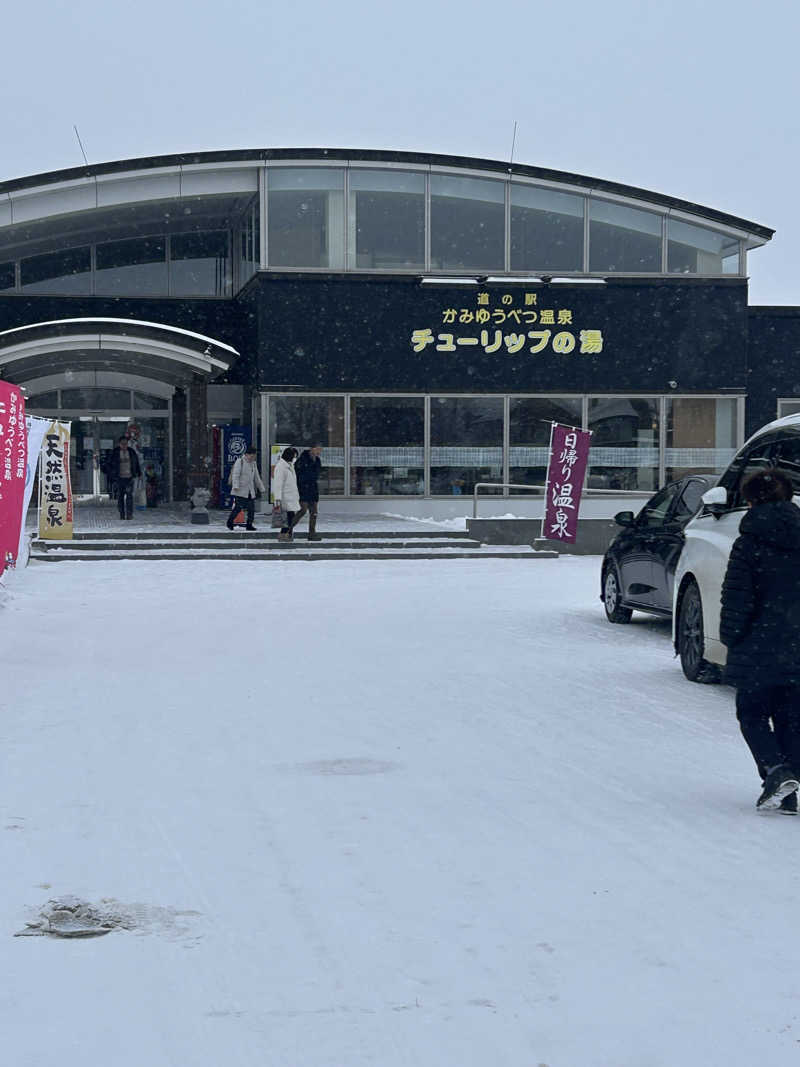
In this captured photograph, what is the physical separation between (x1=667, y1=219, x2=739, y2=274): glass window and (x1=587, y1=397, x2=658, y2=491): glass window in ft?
9.51

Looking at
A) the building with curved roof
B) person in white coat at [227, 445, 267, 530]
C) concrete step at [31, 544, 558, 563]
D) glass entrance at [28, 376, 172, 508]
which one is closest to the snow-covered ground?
concrete step at [31, 544, 558, 563]

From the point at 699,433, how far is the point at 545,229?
518 centimetres

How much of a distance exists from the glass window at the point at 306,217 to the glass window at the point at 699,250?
6835 mm

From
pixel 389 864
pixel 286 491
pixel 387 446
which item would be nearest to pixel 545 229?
pixel 387 446

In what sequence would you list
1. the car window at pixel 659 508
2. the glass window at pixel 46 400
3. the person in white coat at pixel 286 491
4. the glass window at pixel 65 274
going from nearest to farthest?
the car window at pixel 659 508, the person in white coat at pixel 286 491, the glass window at pixel 65 274, the glass window at pixel 46 400

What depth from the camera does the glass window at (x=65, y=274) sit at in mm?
30328

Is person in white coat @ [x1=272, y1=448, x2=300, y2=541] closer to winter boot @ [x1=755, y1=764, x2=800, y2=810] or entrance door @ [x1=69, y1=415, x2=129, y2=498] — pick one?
entrance door @ [x1=69, y1=415, x2=129, y2=498]

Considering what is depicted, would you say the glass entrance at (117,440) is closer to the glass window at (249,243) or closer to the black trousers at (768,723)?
the glass window at (249,243)

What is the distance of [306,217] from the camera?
89.9 feet

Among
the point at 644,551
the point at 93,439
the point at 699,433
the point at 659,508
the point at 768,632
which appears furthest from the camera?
the point at 93,439

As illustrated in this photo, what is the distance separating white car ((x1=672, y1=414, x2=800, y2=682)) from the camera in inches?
351

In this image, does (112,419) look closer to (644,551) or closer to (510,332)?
(510,332)

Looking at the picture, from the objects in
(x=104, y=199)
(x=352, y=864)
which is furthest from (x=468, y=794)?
(x=104, y=199)

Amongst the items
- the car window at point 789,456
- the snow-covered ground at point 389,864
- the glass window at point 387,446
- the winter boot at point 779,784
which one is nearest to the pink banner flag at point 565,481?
the glass window at point 387,446
